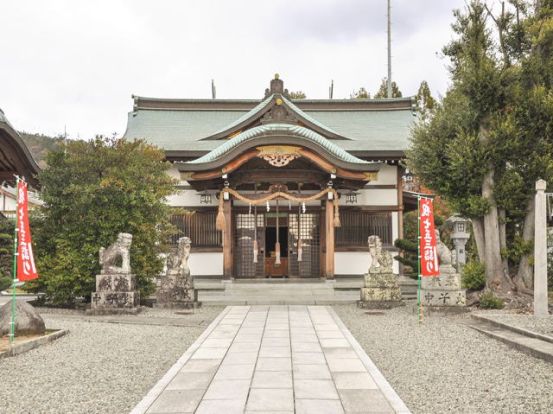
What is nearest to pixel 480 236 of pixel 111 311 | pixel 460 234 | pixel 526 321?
pixel 526 321

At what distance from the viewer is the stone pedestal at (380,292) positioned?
1227 centimetres

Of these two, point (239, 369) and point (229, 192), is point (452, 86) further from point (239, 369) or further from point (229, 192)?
point (239, 369)

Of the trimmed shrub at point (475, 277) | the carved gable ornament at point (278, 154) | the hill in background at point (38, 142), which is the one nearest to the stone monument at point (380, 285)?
the trimmed shrub at point (475, 277)

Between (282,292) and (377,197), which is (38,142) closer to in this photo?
(377,197)

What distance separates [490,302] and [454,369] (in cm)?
588

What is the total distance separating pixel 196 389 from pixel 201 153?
43.2 feet

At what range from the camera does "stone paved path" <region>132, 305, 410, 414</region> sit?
4.47 m

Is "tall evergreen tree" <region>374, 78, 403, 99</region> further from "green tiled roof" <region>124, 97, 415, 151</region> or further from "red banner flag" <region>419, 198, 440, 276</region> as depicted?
"red banner flag" <region>419, 198, 440, 276</region>

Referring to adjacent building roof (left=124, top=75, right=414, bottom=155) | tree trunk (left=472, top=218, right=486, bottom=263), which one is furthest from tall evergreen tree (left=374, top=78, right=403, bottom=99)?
tree trunk (left=472, top=218, right=486, bottom=263)

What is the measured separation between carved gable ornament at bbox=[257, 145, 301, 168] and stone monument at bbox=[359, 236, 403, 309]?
414cm

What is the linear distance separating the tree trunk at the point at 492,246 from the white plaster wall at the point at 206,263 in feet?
27.7

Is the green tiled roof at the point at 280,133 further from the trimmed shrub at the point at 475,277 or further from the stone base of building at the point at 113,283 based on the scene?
the stone base of building at the point at 113,283

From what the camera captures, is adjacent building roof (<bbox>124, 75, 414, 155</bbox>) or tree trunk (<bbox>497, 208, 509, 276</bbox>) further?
adjacent building roof (<bbox>124, 75, 414, 155</bbox>)

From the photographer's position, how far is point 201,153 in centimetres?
1748
